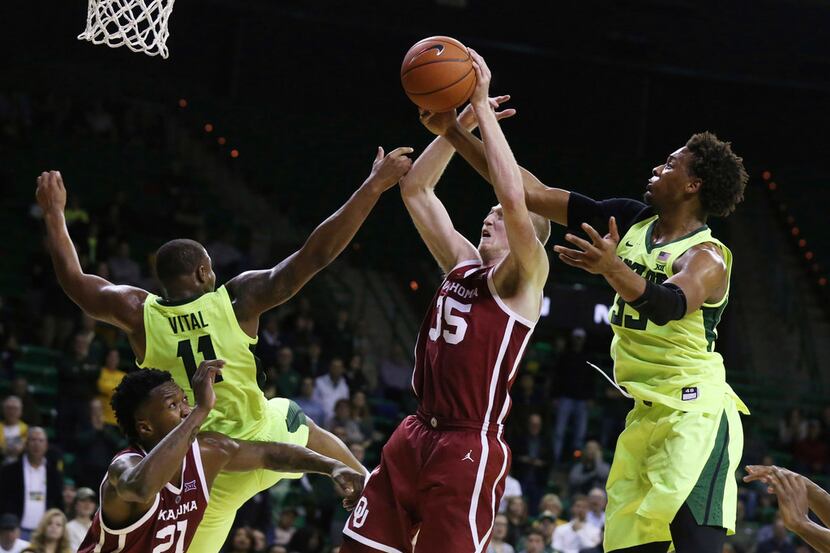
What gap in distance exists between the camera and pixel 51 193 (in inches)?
234

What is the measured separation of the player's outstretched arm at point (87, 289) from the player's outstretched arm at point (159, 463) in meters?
1.06

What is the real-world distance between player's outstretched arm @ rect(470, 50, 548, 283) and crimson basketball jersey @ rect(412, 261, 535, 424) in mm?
197

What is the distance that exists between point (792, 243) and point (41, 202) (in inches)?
Result: 620

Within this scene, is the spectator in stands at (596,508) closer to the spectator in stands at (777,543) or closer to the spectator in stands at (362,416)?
the spectator in stands at (777,543)

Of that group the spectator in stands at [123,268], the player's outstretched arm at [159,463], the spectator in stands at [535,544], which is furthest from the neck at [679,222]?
the spectator in stands at [123,268]

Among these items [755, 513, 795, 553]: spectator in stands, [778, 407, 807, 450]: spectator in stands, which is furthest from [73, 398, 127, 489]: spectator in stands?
[778, 407, 807, 450]: spectator in stands

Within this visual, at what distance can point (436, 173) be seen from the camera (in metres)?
5.72

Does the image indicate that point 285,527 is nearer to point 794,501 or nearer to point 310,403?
point 310,403

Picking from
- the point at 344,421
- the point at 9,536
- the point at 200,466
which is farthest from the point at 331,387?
the point at 200,466

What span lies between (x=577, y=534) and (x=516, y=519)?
22.6 inches

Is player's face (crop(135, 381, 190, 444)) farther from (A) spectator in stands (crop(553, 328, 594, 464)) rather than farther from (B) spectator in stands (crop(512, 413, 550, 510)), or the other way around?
(A) spectator in stands (crop(553, 328, 594, 464))

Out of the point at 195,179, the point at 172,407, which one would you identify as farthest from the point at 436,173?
the point at 195,179

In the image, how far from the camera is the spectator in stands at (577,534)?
1161 cm

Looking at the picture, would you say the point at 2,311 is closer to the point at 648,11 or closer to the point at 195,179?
the point at 195,179
